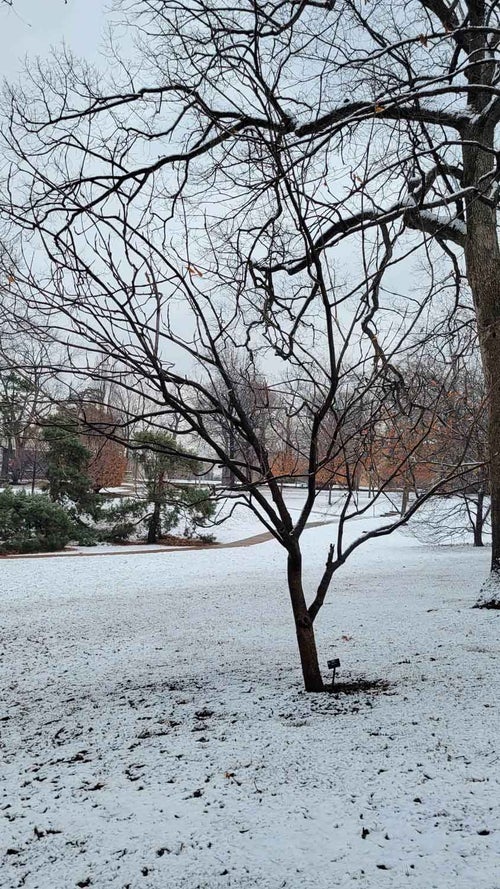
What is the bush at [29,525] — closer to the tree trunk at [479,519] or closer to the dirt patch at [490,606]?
the tree trunk at [479,519]

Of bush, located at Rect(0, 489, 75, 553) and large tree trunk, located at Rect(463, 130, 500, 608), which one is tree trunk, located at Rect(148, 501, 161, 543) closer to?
bush, located at Rect(0, 489, 75, 553)

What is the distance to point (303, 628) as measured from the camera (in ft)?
8.84

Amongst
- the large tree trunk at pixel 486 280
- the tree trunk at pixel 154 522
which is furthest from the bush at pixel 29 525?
the large tree trunk at pixel 486 280

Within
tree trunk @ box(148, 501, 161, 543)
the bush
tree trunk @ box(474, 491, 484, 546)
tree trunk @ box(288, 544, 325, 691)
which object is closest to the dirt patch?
tree trunk @ box(288, 544, 325, 691)

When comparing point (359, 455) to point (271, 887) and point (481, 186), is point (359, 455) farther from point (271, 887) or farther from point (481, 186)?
point (481, 186)

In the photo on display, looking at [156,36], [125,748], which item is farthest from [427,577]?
[156,36]

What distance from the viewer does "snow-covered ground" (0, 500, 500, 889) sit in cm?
144

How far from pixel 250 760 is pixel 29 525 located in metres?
11.3

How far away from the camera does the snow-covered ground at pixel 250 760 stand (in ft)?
4.71

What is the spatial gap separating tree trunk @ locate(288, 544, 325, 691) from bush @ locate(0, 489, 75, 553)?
34.6 feet

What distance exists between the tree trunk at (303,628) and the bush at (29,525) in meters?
10.5

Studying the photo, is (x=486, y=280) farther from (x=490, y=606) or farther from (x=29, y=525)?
(x=29, y=525)

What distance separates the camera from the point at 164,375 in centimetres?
238

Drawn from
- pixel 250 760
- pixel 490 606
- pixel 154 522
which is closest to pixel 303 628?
pixel 250 760
